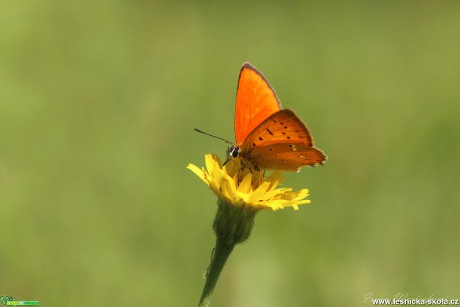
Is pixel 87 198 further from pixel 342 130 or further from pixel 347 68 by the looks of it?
pixel 347 68

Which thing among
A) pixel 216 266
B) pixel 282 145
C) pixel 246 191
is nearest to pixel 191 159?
pixel 282 145

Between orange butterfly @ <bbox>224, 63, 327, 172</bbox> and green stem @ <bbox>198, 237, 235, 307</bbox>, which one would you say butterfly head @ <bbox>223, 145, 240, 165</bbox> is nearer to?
orange butterfly @ <bbox>224, 63, 327, 172</bbox>

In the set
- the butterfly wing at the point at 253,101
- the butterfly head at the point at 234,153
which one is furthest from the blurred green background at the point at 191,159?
the butterfly wing at the point at 253,101

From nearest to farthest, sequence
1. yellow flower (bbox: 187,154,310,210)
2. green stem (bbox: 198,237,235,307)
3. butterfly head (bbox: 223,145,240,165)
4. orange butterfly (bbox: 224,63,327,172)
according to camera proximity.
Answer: green stem (bbox: 198,237,235,307)
yellow flower (bbox: 187,154,310,210)
orange butterfly (bbox: 224,63,327,172)
butterfly head (bbox: 223,145,240,165)

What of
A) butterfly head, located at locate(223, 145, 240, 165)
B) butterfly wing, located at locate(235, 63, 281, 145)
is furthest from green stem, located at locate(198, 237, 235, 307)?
butterfly wing, located at locate(235, 63, 281, 145)

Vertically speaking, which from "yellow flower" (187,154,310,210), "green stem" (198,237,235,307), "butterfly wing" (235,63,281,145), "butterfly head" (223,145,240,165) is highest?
"butterfly wing" (235,63,281,145)

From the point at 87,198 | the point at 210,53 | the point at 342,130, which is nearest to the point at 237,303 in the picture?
the point at 87,198

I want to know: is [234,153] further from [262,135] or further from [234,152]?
[262,135]
